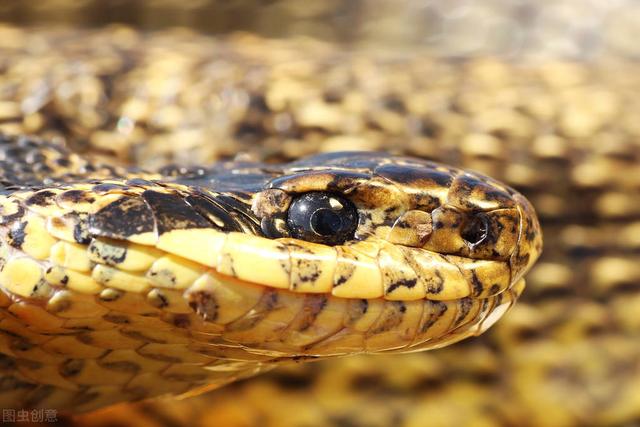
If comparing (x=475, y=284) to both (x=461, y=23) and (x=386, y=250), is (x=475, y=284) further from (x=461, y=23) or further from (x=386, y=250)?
(x=461, y=23)

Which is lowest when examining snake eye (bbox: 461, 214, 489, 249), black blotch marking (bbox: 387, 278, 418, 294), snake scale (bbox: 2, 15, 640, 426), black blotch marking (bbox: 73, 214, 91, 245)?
snake scale (bbox: 2, 15, 640, 426)

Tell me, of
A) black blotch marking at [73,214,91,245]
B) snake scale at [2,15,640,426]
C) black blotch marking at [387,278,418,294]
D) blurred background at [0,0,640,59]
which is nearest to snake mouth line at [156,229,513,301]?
black blotch marking at [387,278,418,294]

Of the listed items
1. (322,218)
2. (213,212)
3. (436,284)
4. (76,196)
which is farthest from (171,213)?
(436,284)

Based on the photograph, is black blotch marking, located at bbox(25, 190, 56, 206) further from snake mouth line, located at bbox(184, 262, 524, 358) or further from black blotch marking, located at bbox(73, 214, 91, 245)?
snake mouth line, located at bbox(184, 262, 524, 358)

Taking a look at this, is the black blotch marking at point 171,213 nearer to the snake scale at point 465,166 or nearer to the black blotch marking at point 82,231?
the black blotch marking at point 82,231

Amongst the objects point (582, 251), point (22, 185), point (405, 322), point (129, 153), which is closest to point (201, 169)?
point (22, 185)

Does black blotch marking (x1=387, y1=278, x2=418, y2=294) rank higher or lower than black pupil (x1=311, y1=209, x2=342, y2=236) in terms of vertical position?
lower
